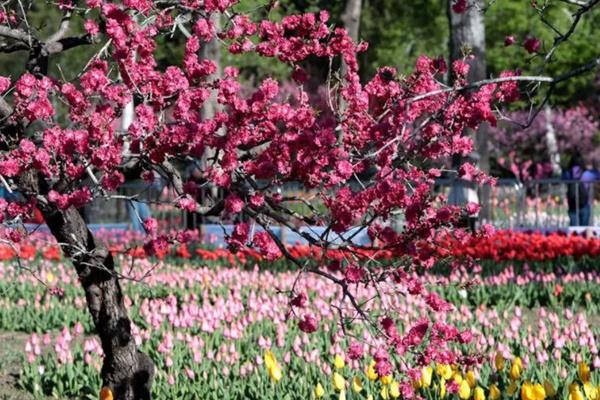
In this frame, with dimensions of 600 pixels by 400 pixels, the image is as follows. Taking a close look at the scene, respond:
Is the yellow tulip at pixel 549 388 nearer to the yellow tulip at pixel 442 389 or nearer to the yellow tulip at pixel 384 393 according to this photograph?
the yellow tulip at pixel 442 389

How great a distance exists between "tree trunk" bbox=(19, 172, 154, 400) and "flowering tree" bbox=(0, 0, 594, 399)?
15mm

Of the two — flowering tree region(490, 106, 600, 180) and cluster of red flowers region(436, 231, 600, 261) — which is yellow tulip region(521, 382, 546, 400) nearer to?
cluster of red flowers region(436, 231, 600, 261)

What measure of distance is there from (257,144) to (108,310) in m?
1.34

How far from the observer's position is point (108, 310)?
5.69m

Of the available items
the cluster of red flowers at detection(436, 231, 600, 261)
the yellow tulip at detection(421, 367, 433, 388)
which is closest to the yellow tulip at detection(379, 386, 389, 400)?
the yellow tulip at detection(421, 367, 433, 388)

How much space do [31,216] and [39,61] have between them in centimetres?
121

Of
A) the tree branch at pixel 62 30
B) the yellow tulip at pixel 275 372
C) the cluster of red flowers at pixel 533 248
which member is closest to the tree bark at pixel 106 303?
the tree branch at pixel 62 30

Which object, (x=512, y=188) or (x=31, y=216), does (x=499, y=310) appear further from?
(x=512, y=188)

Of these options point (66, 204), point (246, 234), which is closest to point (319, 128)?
point (246, 234)

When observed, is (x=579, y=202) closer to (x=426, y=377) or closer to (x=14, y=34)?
(x=426, y=377)

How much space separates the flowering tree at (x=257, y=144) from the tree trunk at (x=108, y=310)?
0.6 inches

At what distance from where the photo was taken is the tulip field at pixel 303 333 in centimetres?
582

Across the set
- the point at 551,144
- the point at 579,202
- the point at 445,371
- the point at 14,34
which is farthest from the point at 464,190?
the point at 551,144

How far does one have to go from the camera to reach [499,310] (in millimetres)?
9445
